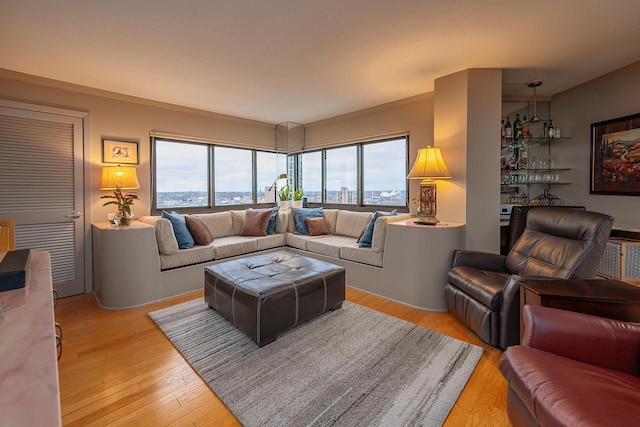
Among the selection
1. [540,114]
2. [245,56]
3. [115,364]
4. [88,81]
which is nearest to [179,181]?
[88,81]

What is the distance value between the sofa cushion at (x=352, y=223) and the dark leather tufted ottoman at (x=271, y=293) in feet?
Answer: 4.56

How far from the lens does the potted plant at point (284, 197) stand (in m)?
5.05

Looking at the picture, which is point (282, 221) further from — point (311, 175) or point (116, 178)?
point (116, 178)

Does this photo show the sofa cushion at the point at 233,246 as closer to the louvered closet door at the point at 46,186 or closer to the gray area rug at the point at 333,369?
the gray area rug at the point at 333,369

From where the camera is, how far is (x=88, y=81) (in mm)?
3203

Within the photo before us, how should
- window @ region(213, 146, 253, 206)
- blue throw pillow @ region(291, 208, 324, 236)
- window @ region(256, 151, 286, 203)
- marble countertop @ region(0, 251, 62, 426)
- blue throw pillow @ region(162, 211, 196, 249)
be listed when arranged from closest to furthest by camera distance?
marble countertop @ region(0, 251, 62, 426) < blue throw pillow @ region(162, 211, 196, 249) < blue throw pillow @ region(291, 208, 324, 236) < window @ region(213, 146, 253, 206) < window @ region(256, 151, 286, 203)

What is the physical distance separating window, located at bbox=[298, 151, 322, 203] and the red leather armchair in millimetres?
4148

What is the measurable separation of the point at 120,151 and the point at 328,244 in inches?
113

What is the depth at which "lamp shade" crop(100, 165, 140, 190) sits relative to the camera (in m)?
3.34

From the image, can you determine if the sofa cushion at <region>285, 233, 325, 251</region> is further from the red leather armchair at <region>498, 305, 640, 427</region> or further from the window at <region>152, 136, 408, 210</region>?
the red leather armchair at <region>498, 305, 640, 427</region>

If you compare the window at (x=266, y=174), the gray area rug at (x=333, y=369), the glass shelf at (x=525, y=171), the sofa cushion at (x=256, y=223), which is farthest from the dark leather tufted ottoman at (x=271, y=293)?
the glass shelf at (x=525, y=171)

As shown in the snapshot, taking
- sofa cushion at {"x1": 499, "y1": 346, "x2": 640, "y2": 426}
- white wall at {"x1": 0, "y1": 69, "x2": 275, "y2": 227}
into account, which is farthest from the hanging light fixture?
white wall at {"x1": 0, "y1": 69, "x2": 275, "y2": 227}

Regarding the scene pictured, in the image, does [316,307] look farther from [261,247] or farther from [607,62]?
[607,62]

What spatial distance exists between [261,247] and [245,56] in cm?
240
